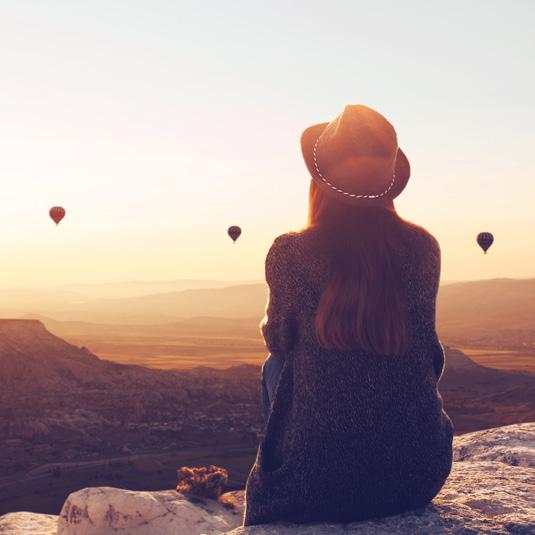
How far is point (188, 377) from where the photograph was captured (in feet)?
89.7

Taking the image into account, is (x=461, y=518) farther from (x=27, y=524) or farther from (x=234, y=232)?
(x=234, y=232)

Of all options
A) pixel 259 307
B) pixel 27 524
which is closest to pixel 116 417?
pixel 27 524

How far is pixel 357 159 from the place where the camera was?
3529 millimetres

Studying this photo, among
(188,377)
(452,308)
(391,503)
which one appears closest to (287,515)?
(391,503)

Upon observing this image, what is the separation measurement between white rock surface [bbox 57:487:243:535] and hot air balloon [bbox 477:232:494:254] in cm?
3235

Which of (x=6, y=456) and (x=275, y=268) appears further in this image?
(x=6, y=456)

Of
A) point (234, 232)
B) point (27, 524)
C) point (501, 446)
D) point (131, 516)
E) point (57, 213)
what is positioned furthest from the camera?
point (234, 232)

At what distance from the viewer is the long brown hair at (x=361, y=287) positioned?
10.7 ft

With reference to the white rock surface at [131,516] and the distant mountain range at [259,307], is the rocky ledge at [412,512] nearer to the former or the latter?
the white rock surface at [131,516]

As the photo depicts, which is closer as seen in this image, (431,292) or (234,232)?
(431,292)

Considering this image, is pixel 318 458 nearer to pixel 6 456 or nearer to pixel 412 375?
pixel 412 375

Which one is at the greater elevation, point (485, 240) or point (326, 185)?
point (485, 240)

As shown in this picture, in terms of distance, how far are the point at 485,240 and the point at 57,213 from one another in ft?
68.5

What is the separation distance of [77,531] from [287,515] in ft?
14.0
